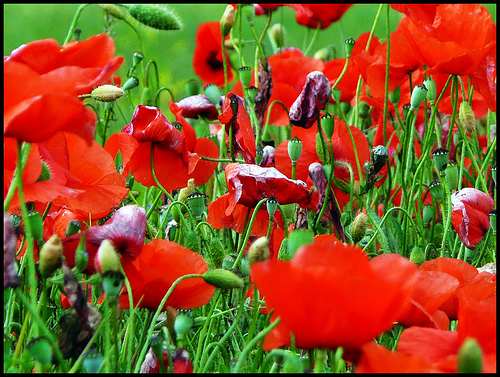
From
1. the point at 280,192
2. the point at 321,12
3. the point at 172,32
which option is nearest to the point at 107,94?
the point at 280,192

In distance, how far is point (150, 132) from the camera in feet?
2.74

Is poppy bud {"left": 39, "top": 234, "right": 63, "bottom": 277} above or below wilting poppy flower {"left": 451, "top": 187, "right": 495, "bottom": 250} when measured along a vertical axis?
above

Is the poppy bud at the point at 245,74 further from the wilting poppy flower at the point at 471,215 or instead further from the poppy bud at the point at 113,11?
the wilting poppy flower at the point at 471,215

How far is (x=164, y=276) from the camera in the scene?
22.6 inches

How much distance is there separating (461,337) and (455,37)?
54cm

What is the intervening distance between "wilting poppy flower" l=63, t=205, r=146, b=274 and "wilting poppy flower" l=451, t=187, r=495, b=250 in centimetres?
42

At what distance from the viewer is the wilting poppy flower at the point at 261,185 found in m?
0.73

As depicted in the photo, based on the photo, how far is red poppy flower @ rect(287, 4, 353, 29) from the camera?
4.58ft

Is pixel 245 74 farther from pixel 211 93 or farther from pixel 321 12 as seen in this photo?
pixel 321 12

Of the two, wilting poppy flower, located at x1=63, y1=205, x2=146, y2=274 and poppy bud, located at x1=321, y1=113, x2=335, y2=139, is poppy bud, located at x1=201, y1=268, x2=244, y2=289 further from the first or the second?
poppy bud, located at x1=321, y1=113, x2=335, y2=139

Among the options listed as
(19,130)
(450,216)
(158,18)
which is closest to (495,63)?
(450,216)

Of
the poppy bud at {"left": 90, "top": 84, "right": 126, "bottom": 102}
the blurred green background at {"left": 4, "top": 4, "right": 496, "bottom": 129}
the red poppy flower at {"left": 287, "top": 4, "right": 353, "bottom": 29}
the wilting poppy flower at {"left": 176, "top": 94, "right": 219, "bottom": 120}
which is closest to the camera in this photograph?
the poppy bud at {"left": 90, "top": 84, "right": 126, "bottom": 102}

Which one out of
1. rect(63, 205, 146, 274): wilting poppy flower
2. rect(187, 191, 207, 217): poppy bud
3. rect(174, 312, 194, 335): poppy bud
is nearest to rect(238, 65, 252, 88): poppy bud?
rect(187, 191, 207, 217): poppy bud

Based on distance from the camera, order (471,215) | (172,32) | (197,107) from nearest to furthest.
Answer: (471,215), (197,107), (172,32)
